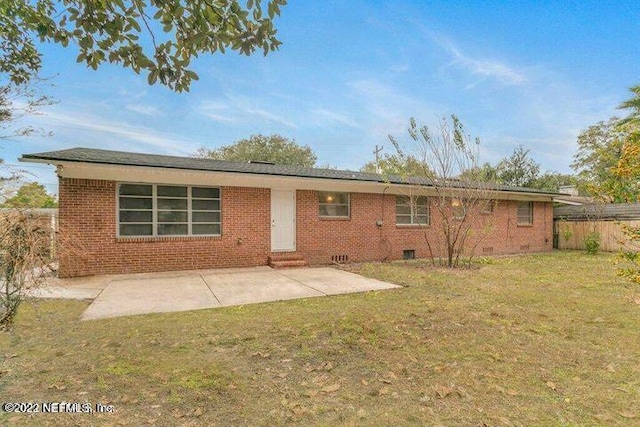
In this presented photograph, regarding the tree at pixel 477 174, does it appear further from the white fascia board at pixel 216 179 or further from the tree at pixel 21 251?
the tree at pixel 21 251

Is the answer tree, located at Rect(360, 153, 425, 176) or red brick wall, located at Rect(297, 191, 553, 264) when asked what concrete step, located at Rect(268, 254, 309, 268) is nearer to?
red brick wall, located at Rect(297, 191, 553, 264)

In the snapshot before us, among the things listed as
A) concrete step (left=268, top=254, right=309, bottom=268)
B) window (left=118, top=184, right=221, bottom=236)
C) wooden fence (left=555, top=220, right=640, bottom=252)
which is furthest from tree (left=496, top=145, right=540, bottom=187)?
window (left=118, top=184, right=221, bottom=236)

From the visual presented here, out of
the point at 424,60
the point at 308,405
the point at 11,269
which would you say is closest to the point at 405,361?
the point at 308,405

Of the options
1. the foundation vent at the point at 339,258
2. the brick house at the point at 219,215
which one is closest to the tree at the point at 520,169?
the brick house at the point at 219,215

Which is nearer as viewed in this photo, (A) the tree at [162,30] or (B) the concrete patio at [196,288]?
(A) the tree at [162,30]

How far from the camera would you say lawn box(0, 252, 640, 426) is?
2539 mm

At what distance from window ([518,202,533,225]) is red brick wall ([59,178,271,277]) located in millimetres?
12746

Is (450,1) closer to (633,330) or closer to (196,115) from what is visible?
(633,330)

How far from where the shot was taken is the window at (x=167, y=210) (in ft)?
29.1

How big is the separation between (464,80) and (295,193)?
11.9 metres

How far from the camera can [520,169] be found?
28.7 m

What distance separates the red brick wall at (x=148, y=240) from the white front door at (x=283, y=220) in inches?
8.5

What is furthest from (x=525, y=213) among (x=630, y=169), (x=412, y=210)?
Answer: (x=630, y=169)

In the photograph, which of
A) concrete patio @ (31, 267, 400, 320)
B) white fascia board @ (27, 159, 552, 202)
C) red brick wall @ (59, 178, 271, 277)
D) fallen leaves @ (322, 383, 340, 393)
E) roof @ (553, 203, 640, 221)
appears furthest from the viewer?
roof @ (553, 203, 640, 221)
